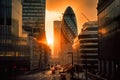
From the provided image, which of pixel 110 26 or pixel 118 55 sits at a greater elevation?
pixel 110 26

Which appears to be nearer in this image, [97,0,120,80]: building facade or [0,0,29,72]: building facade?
[97,0,120,80]: building facade

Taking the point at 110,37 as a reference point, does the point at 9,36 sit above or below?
above

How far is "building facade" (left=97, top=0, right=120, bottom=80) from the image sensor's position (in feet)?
374

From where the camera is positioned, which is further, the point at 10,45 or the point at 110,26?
the point at 10,45

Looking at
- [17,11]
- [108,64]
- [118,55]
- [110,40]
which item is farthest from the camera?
[17,11]

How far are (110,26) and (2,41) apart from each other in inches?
2060

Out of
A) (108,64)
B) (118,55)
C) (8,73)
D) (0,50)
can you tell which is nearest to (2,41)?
(0,50)

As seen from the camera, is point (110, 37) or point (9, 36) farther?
point (9, 36)

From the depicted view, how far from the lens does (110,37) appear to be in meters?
126

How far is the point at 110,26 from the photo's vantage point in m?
126

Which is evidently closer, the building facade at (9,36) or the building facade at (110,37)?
the building facade at (110,37)

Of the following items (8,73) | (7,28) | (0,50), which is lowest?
(8,73)

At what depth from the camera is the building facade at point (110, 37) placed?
374 feet

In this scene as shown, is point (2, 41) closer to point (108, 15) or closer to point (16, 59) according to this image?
point (16, 59)
